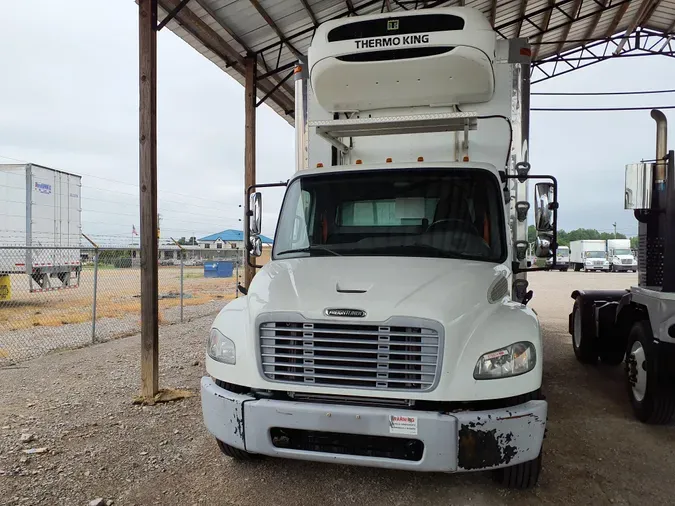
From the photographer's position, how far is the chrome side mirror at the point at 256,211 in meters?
4.77

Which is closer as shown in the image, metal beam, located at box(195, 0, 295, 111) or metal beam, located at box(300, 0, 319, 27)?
metal beam, located at box(195, 0, 295, 111)

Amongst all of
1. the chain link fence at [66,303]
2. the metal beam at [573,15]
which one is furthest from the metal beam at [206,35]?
the metal beam at [573,15]

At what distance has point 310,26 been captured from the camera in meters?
10.0

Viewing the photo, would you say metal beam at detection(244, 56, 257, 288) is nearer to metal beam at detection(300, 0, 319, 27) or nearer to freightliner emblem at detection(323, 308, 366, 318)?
metal beam at detection(300, 0, 319, 27)

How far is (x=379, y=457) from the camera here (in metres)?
2.89

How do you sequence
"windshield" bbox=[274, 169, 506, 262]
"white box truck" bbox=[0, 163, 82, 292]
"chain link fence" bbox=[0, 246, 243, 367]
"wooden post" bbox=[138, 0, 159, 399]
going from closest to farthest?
"windshield" bbox=[274, 169, 506, 262] < "wooden post" bbox=[138, 0, 159, 399] < "chain link fence" bbox=[0, 246, 243, 367] < "white box truck" bbox=[0, 163, 82, 292]

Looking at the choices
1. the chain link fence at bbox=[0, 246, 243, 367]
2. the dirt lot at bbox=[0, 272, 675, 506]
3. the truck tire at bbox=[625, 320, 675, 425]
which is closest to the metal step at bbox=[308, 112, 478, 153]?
the truck tire at bbox=[625, 320, 675, 425]

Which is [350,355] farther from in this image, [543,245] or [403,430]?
[543,245]

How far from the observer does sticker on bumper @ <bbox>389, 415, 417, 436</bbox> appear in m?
2.76

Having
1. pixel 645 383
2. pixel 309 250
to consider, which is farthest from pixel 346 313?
pixel 645 383

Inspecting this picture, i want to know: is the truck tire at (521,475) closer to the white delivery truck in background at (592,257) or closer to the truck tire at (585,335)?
the truck tire at (585,335)

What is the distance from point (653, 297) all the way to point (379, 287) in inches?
110

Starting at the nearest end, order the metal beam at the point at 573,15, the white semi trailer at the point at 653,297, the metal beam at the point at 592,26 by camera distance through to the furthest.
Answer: the white semi trailer at the point at 653,297
the metal beam at the point at 573,15
the metal beam at the point at 592,26

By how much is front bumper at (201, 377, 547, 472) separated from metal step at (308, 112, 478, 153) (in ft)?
7.97
